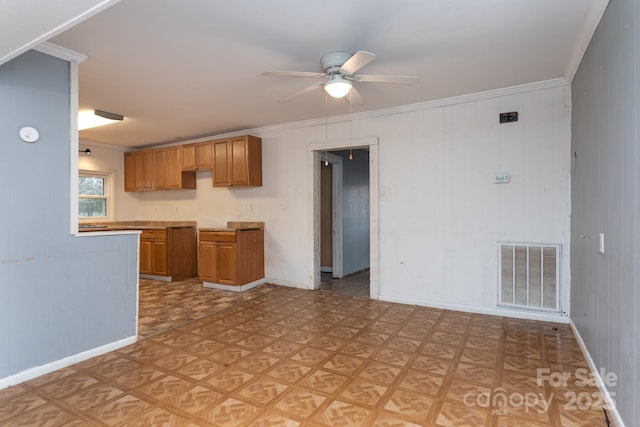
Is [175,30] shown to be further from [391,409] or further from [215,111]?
[391,409]

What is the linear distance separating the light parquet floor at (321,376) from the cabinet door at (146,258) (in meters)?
2.11

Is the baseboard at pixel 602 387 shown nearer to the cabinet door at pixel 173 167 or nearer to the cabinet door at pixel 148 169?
the cabinet door at pixel 173 167

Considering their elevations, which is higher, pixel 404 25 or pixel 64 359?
pixel 404 25

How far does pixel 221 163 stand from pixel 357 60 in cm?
344

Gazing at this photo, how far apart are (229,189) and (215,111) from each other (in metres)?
1.63

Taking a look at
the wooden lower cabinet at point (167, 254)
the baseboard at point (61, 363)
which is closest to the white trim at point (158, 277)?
the wooden lower cabinet at point (167, 254)

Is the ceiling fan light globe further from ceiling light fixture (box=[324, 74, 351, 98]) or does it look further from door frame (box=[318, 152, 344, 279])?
door frame (box=[318, 152, 344, 279])

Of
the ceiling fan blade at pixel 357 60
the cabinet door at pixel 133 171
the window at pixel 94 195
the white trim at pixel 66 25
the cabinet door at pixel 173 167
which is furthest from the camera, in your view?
the cabinet door at pixel 133 171

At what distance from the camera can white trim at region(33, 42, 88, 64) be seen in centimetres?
238

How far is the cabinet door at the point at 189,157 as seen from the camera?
5469 millimetres

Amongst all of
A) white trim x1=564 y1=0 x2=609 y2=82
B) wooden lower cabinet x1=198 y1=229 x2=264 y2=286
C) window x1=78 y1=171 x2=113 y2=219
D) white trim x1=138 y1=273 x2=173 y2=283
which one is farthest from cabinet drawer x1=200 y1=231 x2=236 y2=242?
white trim x1=564 y1=0 x2=609 y2=82

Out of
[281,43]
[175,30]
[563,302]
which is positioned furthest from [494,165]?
[175,30]

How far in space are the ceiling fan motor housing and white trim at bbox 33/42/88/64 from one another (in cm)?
192

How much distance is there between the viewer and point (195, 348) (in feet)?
9.05
